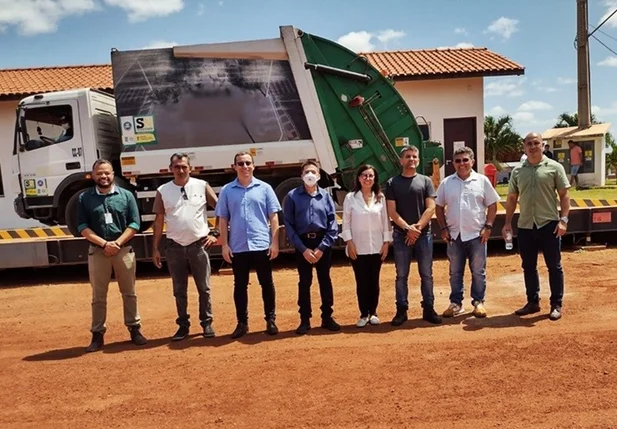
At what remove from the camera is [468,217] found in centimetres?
519

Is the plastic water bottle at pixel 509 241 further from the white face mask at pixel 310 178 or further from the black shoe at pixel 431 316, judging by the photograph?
the white face mask at pixel 310 178

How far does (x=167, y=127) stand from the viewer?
347 inches

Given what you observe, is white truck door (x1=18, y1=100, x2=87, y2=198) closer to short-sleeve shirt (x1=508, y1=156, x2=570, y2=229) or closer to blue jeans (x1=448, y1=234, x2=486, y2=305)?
blue jeans (x1=448, y1=234, x2=486, y2=305)

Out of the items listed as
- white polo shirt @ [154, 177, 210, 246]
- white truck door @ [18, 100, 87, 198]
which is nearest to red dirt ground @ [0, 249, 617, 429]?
white polo shirt @ [154, 177, 210, 246]

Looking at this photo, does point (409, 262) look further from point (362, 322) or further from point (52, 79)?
point (52, 79)

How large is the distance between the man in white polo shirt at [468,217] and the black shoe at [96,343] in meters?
3.46

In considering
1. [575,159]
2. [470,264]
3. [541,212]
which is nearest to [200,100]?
[470,264]

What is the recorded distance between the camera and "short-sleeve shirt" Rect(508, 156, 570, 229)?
5137mm

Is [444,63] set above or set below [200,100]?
above

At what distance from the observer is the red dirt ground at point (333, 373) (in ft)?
10.9

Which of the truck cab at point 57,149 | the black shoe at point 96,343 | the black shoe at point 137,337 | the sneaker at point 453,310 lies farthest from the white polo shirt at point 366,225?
the truck cab at point 57,149

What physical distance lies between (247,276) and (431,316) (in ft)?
6.22

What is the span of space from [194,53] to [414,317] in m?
5.77

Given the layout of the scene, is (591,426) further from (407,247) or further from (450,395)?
(407,247)
